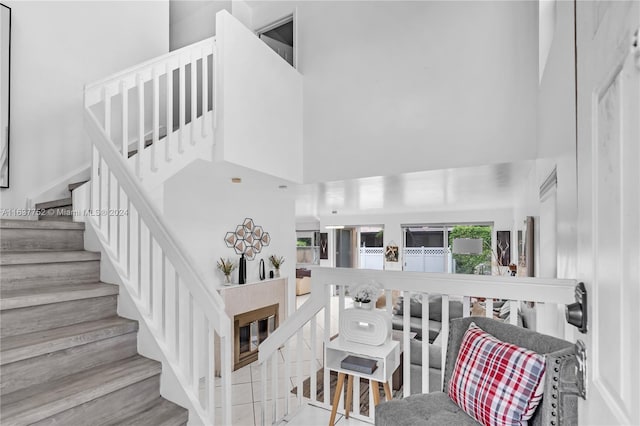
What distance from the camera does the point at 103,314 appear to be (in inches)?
81.6

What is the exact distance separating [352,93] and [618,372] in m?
3.45

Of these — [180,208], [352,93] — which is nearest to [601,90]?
[352,93]

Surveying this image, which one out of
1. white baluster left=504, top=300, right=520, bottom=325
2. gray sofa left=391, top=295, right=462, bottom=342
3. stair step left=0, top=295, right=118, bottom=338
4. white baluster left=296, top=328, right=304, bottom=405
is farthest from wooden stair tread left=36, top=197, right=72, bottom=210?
gray sofa left=391, top=295, right=462, bottom=342

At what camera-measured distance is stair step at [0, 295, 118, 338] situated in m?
1.72

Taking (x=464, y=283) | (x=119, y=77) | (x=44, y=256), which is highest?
(x=119, y=77)

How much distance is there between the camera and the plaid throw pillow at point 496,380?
1.22m

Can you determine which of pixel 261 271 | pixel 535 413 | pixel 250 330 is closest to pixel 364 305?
pixel 535 413

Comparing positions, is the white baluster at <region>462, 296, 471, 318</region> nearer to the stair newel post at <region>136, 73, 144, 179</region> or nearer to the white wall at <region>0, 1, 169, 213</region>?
the stair newel post at <region>136, 73, 144, 179</region>

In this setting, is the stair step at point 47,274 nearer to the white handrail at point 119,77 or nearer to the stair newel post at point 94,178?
the stair newel post at point 94,178

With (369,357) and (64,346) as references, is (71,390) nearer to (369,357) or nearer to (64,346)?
(64,346)

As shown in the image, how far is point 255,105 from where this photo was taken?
3.30 metres

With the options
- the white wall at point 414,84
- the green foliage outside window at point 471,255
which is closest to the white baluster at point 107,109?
the white wall at point 414,84

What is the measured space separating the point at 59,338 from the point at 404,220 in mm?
8345

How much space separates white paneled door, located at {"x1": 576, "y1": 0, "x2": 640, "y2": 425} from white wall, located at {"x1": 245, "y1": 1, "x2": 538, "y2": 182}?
94.8 inches
